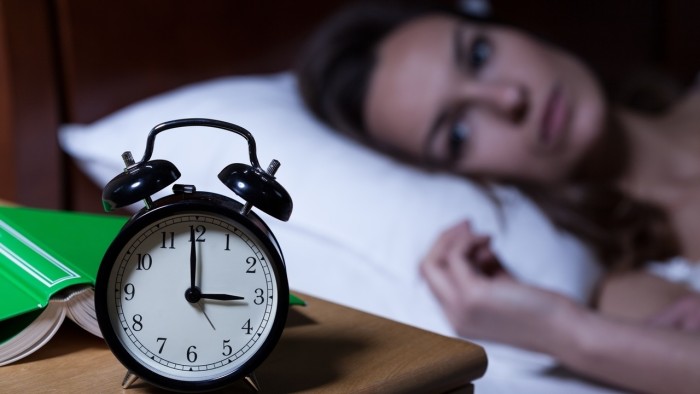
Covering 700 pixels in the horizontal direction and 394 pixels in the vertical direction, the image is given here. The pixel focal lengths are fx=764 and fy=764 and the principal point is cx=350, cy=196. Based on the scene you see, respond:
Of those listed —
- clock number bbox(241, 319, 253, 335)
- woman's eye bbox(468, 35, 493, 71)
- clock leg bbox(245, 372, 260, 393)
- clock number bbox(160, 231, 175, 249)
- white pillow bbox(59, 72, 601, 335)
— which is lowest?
white pillow bbox(59, 72, 601, 335)

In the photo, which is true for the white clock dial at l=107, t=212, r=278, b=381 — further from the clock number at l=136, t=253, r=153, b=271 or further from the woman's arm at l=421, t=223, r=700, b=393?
the woman's arm at l=421, t=223, r=700, b=393

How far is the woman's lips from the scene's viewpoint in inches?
60.5

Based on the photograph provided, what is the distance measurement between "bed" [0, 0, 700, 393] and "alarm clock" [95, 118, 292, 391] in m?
0.58

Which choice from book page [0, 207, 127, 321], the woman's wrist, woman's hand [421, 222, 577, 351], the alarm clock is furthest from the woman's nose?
the alarm clock

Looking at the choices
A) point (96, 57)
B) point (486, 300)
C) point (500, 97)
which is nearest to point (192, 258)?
point (486, 300)

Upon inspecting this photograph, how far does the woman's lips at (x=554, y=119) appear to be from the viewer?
5.04ft

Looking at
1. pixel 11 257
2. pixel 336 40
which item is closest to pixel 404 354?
pixel 11 257

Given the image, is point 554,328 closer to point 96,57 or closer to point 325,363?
point 325,363

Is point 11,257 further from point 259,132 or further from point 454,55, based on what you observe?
point 454,55

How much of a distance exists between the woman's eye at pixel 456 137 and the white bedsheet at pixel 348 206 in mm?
177

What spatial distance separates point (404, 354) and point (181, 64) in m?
1.03

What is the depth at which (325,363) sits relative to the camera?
1.92 ft

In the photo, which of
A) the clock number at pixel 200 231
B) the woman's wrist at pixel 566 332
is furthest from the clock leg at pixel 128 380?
the woman's wrist at pixel 566 332

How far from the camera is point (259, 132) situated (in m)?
1.30
